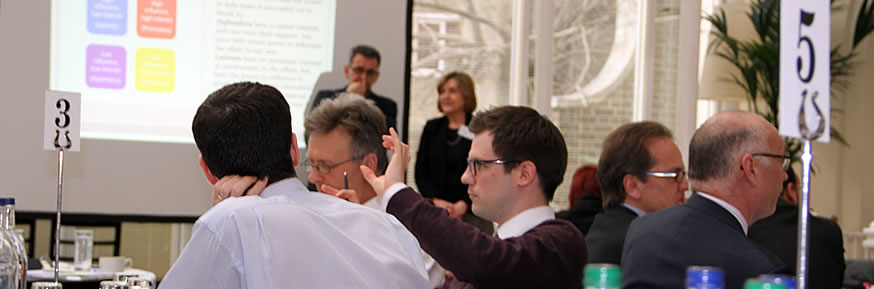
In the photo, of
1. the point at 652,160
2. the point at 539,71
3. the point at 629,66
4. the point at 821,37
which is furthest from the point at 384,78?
the point at 821,37

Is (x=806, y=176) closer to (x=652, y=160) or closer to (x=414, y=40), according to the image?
(x=652, y=160)

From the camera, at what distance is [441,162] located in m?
5.12

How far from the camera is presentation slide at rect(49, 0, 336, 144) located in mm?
4684

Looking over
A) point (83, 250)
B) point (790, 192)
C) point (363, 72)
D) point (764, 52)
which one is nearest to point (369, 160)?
point (83, 250)

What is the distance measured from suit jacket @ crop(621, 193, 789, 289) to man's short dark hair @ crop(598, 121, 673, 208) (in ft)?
2.85

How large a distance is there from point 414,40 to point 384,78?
699 millimetres

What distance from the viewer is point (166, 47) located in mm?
4801

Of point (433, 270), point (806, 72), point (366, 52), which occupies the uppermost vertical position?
point (366, 52)

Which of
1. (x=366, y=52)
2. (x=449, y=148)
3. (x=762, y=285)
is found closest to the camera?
(x=762, y=285)

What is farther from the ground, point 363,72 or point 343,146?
point 363,72

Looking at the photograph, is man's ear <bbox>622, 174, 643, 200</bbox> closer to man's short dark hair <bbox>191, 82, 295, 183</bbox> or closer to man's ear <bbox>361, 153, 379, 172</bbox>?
man's ear <bbox>361, 153, 379, 172</bbox>

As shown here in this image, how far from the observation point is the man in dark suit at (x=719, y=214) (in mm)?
1882

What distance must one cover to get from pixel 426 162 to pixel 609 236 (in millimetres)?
2542

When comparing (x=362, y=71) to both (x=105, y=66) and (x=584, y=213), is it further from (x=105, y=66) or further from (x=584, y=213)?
(x=584, y=213)
